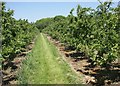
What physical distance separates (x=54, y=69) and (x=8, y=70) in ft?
12.9

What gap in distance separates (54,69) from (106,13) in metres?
6.21

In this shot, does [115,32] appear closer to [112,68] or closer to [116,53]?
[116,53]

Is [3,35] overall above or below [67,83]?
above

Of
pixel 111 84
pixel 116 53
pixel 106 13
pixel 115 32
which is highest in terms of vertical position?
pixel 106 13

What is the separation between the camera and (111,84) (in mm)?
15586

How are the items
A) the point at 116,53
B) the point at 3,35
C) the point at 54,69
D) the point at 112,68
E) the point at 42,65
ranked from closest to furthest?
the point at 116,53 → the point at 3,35 → the point at 112,68 → the point at 54,69 → the point at 42,65

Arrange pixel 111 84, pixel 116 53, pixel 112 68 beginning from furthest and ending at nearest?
pixel 112 68
pixel 116 53
pixel 111 84

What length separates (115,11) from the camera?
18281 millimetres

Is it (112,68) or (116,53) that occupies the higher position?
(116,53)

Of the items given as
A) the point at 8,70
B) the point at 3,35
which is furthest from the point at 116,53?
the point at 8,70

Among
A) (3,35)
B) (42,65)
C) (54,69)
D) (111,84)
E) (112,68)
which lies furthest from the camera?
(42,65)

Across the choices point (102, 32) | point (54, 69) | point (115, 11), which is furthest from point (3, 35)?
point (115, 11)

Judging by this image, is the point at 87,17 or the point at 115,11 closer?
the point at 115,11

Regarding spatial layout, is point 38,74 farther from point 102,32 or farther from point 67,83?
point 102,32
